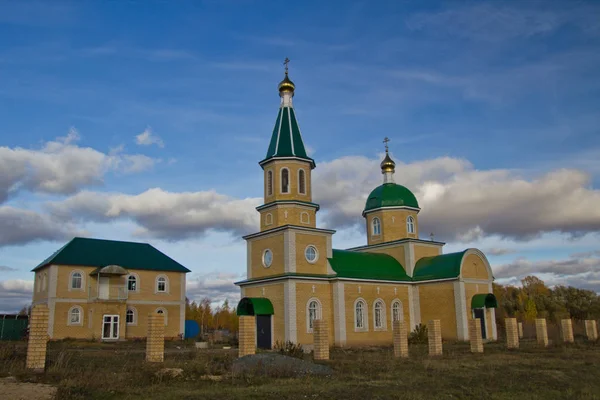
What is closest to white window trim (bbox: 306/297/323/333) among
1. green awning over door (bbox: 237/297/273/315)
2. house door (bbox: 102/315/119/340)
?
green awning over door (bbox: 237/297/273/315)

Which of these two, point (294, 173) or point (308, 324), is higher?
point (294, 173)

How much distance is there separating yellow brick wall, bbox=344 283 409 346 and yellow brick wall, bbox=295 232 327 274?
1.63m

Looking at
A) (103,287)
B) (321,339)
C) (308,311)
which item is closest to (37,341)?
(321,339)

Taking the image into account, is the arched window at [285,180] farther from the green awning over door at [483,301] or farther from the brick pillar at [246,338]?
the green awning over door at [483,301]

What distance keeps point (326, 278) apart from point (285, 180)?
5.30m

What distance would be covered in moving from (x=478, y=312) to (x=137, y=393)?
24.7 m

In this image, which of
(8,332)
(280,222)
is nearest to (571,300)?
(280,222)

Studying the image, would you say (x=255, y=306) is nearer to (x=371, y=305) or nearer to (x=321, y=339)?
(x=371, y=305)

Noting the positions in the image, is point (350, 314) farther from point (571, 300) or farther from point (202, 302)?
point (202, 302)

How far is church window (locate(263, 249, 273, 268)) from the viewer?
2705 centimetres

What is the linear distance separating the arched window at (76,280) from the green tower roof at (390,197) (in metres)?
17.8

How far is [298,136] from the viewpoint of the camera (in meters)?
28.5

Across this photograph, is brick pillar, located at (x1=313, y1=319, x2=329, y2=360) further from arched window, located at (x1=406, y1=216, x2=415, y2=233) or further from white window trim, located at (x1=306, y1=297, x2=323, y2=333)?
arched window, located at (x1=406, y1=216, x2=415, y2=233)

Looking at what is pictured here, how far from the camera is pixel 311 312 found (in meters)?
26.2
